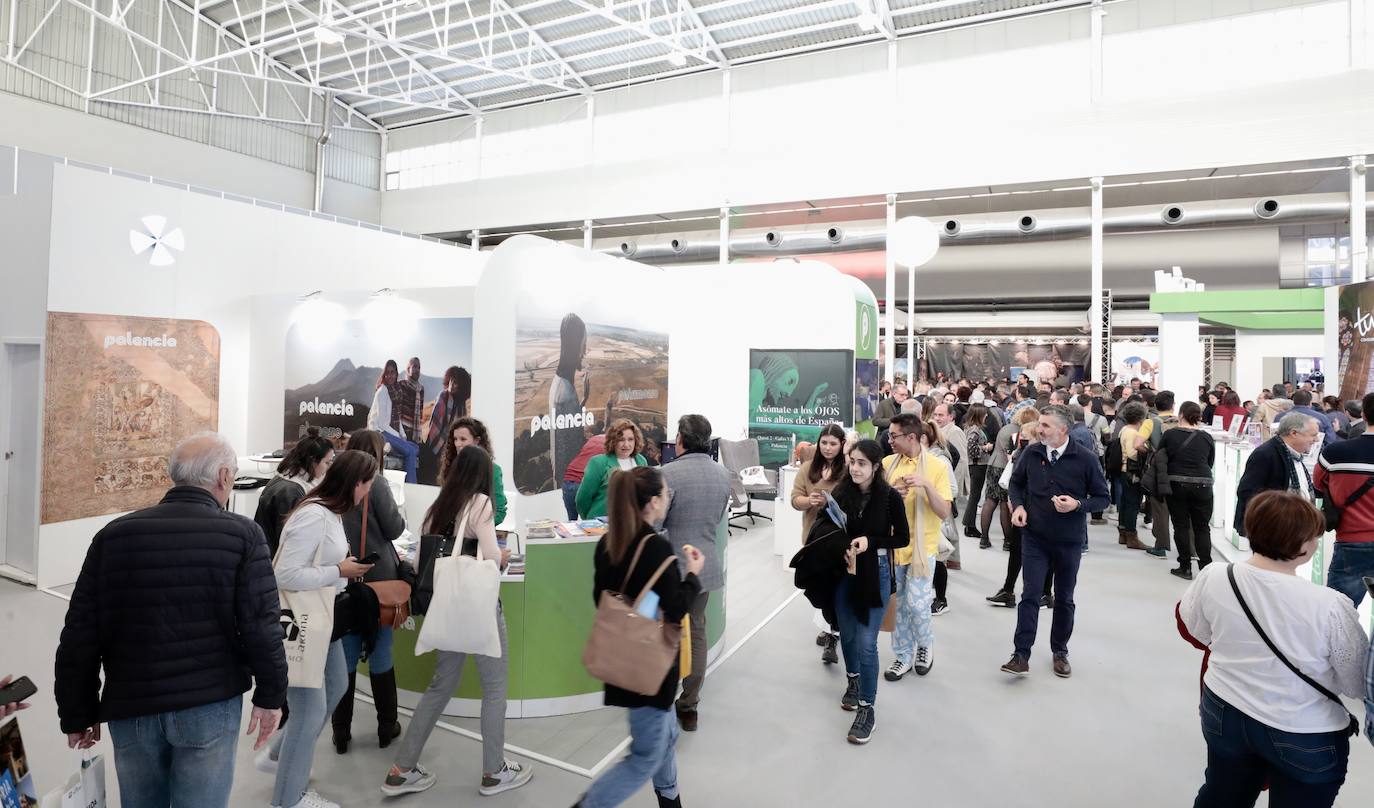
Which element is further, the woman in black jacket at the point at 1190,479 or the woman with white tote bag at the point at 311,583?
the woman in black jacket at the point at 1190,479

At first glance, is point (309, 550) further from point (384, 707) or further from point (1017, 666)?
point (1017, 666)

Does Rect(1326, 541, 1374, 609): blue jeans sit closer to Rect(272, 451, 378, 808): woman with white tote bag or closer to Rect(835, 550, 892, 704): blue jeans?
Rect(835, 550, 892, 704): blue jeans

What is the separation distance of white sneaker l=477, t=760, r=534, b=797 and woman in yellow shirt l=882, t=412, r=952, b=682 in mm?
1971

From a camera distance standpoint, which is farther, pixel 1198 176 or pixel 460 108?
pixel 460 108

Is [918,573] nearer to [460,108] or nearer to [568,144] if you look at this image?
[568,144]

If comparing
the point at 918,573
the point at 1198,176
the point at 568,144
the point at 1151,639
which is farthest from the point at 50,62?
Result: the point at 1198,176

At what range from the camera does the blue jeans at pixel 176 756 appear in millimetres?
1820

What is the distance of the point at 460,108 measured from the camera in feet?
57.9

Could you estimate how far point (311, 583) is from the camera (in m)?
2.37

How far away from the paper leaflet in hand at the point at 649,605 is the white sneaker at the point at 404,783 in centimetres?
132

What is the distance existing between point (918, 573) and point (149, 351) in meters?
7.00

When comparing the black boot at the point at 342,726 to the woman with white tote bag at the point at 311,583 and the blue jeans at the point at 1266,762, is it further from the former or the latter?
the blue jeans at the point at 1266,762

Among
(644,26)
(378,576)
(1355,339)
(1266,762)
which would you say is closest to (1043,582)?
(1266,762)

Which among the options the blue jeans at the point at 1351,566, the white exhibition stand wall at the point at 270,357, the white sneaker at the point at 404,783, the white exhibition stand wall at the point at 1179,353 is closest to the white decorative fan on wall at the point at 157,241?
the white exhibition stand wall at the point at 270,357
